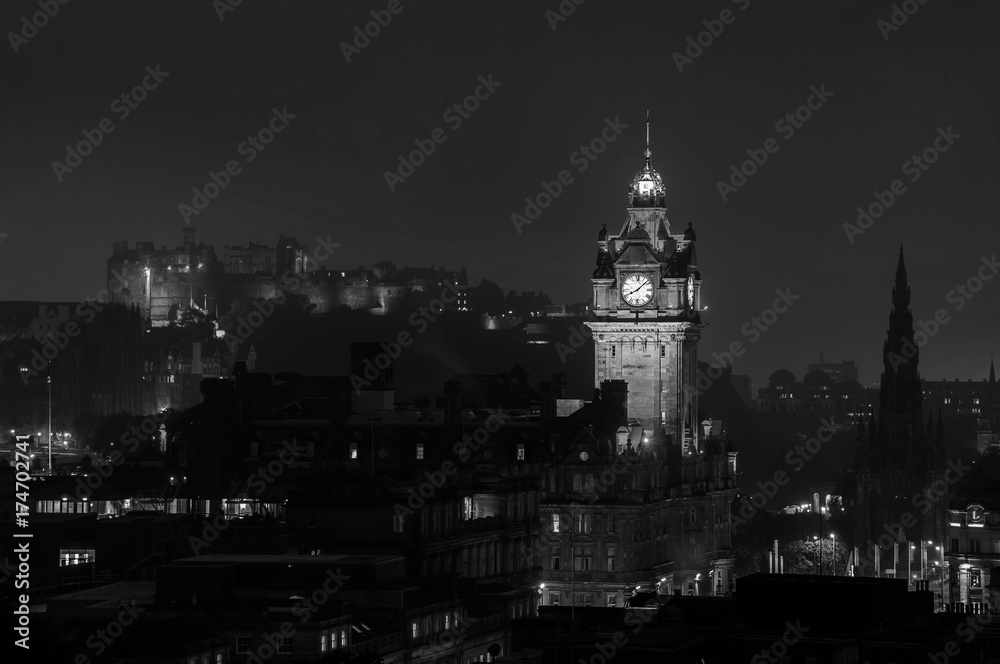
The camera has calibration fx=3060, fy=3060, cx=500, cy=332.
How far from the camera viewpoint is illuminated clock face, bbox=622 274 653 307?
176m

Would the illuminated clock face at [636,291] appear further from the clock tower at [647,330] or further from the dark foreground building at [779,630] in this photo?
the dark foreground building at [779,630]

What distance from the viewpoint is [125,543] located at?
128 metres

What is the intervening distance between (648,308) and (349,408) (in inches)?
715

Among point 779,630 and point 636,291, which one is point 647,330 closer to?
point 636,291

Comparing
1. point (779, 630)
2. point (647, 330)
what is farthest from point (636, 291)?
point (779, 630)

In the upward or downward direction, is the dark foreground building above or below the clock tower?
below

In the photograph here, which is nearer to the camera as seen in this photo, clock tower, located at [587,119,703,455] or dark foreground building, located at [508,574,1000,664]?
dark foreground building, located at [508,574,1000,664]

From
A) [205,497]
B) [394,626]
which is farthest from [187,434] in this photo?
[394,626]

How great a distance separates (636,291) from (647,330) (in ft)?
8.01

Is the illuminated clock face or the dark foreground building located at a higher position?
the illuminated clock face

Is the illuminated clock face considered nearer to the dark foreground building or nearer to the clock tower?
the clock tower

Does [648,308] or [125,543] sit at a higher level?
[648,308]

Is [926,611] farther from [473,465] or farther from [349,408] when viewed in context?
[349,408]

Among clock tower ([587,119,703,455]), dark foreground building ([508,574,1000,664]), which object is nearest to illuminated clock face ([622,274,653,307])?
clock tower ([587,119,703,455])
